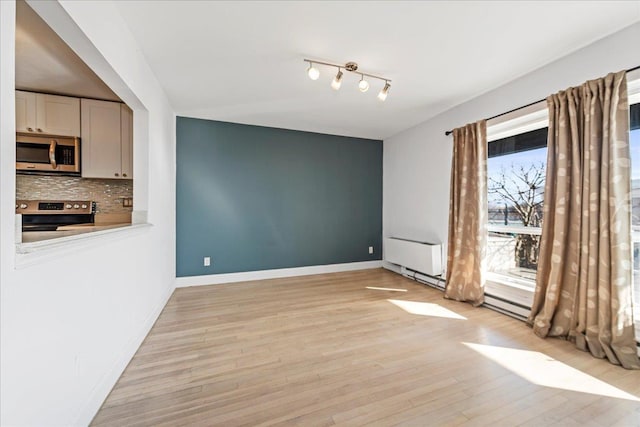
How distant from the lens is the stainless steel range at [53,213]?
292 centimetres

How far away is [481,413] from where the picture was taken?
4.73 feet

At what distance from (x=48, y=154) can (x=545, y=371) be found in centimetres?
505

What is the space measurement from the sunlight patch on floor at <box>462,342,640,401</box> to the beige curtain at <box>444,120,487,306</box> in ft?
3.40

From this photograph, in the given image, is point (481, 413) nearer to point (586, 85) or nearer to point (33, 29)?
Result: point (586, 85)

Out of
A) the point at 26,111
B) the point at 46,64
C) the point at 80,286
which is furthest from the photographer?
the point at 26,111

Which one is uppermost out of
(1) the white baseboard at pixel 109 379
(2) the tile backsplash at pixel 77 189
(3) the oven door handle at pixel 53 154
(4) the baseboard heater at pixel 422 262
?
(3) the oven door handle at pixel 53 154

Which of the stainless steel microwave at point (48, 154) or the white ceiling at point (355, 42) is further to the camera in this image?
the stainless steel microwave at point (48, 154)

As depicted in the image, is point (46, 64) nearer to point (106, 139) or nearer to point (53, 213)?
point (106, 139)

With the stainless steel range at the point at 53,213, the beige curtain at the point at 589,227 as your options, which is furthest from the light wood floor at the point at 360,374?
the stainless steel range at the point at 53,213

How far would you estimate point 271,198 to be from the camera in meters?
4.27

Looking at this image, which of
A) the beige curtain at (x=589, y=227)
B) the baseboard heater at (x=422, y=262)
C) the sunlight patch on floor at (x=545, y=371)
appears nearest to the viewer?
the sunlight patch on floor at (x=545, y=371)

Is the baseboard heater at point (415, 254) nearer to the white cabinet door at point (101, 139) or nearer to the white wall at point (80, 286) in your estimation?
the white wall at point (80, 286)

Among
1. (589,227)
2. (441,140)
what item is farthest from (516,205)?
(441,140)

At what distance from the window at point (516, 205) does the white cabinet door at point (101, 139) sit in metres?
4.59
